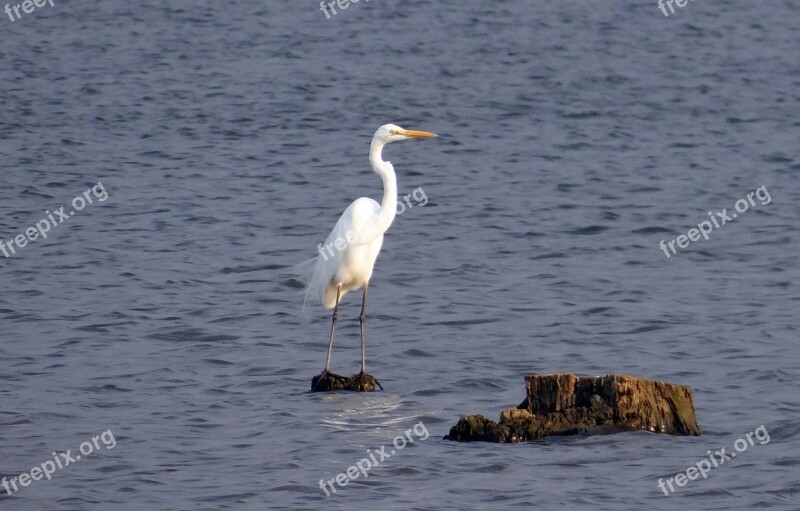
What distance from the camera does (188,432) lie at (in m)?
9.26

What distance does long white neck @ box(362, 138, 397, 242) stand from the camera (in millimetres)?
10430

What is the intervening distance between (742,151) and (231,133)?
24.4 feet

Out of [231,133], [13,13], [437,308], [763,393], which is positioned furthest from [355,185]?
[13,13]

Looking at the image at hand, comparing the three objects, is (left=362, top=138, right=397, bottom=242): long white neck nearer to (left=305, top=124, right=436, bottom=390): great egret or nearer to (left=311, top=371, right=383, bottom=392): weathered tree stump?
(left=305, top=124, right=436, bottom=390): great egret

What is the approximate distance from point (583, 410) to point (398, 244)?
22.3 feet

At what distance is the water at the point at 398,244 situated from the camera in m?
8.60

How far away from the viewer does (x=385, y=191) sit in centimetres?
1045

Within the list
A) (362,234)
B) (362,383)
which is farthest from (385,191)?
(362,383)

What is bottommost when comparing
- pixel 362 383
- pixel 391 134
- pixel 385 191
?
pixel 362 383

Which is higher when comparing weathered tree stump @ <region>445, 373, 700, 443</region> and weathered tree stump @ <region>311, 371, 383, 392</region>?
weathered tree stump @ <region>445, 373, 700, 443</region>

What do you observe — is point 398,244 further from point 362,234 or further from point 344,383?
point 344,383

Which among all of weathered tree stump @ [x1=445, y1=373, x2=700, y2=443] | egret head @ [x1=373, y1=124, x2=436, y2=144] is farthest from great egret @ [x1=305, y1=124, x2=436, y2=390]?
weathered tree stump @ [x1=445, y1=373, x2=700, y2=443]

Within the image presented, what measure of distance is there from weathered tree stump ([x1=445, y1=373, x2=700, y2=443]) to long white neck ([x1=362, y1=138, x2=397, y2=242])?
2.29 meters

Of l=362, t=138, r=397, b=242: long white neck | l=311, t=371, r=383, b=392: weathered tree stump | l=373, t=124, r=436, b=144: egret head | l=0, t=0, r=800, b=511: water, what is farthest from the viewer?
l=373, t=124, r=436, b=144: egret head
